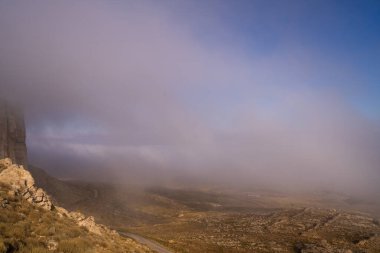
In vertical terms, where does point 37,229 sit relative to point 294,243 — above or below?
above

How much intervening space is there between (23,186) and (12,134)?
79893 mm

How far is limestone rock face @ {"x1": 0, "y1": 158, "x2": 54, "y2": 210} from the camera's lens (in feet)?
130

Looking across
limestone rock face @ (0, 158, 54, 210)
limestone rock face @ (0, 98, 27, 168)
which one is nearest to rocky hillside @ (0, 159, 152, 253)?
limestone rock face @ (0, 158, 54, 210)

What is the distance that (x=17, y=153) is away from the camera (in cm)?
11419

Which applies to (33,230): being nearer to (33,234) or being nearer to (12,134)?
(33,234)

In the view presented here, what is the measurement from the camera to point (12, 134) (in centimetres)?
11419

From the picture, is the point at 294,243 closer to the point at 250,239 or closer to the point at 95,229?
the point at 250,239

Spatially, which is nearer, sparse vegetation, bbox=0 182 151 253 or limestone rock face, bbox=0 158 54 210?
sparse vegetation, bbox=0 182 151 253

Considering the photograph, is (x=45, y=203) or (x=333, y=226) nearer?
(x=45, y=203)

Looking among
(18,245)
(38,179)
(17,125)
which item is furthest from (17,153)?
(18,245)

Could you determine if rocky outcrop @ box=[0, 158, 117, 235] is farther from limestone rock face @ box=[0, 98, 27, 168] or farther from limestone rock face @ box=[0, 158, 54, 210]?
limestone rock face @ box=[0, 98, 27, 168]

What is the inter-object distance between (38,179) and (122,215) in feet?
108

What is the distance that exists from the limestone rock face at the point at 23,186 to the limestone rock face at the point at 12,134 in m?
67.1

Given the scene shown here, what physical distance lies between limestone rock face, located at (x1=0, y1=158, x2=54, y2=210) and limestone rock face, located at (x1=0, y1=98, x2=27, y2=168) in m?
67.1
